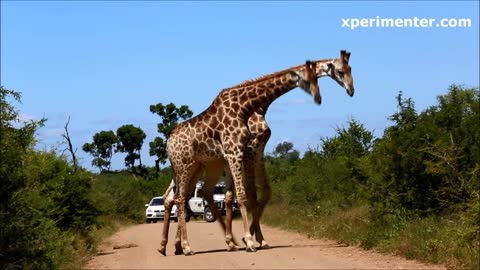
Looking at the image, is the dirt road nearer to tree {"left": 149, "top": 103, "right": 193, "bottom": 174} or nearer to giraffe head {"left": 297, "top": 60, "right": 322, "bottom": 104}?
giraffe head {"left": 297, "top": 60, "right": 322, "bottom": 104}

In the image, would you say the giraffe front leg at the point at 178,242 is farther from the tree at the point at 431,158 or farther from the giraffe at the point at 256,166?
the tree at the point at 431,158

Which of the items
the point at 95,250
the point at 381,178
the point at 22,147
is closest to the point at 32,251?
the point at 22,147

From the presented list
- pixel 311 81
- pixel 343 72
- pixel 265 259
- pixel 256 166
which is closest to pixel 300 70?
pixel 311 81

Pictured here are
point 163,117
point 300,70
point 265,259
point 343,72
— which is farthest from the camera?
point 163,117

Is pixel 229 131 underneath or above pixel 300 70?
underneath

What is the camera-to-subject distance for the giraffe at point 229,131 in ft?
36.8

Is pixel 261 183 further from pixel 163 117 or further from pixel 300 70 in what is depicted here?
pixel 163 117

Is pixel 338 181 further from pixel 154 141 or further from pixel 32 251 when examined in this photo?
pixel 154 141

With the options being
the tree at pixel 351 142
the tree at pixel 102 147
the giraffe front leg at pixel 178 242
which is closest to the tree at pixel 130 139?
the tree at pixel 102 147

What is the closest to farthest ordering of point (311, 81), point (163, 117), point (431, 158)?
point (311, 81), point (431, 158), point (163, 117)

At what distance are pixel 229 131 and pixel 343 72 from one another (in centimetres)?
211

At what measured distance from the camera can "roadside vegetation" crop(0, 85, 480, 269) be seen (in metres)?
11.9

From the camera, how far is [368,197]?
16359 mm

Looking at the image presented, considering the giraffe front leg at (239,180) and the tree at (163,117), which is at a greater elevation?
the tree at (163,117)
